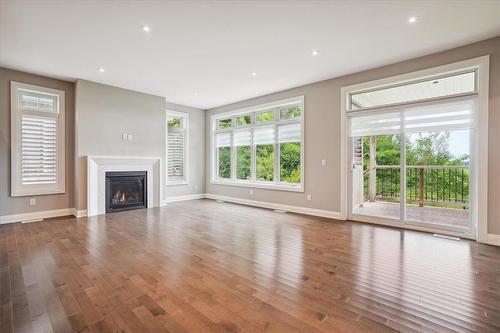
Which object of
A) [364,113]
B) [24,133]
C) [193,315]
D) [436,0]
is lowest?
[193,315]

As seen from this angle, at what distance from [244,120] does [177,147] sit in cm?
228

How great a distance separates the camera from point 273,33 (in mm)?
3391

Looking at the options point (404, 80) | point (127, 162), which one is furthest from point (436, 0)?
point (127, 162)

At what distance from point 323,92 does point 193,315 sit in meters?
4.91

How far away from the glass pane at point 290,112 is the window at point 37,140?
5.06m

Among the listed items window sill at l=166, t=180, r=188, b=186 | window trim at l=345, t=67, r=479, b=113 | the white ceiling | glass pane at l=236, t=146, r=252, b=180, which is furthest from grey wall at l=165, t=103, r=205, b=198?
window trim at l=345, t=67, r=479, b=113

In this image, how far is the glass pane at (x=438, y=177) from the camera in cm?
400

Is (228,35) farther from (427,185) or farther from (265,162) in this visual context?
(427,185)

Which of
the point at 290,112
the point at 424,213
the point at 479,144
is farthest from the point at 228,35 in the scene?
the point at 424,213

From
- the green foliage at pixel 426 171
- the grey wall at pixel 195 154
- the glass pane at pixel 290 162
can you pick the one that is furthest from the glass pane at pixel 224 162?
the green foliage at pixel 426 171

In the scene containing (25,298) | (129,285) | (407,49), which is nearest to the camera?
(25,298)

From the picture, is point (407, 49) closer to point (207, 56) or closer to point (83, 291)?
point (207, 56)

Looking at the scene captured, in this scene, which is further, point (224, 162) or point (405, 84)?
point (224, 162)

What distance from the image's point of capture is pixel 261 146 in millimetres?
6910
